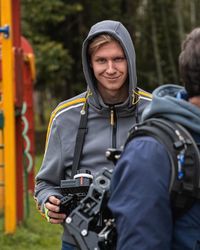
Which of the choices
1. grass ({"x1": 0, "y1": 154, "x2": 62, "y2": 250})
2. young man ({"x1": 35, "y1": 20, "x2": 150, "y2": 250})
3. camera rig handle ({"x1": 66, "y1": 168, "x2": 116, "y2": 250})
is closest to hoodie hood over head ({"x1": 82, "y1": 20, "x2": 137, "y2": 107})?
young man ({"x1": 35, "y1": 20, "x2": 150, "y2": 250})

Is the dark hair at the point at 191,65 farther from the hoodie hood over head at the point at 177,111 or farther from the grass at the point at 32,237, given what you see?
the grass at the point at 32,237

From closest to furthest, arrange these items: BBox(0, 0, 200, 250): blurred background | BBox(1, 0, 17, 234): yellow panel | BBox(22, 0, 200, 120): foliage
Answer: BBox(1, 0, 17, 234): yellow panel
BBox(0, 0, 200, 250): blurred background
BBox(22, 0, 200, 120): foliage

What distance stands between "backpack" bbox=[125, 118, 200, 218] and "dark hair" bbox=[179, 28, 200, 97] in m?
0.13

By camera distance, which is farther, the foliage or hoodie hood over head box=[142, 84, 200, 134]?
the foliage

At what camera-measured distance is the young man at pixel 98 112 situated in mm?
3115

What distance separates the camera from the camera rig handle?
7.32 feet

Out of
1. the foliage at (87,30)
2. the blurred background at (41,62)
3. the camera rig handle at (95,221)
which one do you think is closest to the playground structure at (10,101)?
the blurred background at (41,62)

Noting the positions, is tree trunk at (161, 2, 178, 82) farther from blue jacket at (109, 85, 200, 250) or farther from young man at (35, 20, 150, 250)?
blue jacket at (109, 85, 200, 250)

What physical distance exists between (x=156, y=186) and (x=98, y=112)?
4.08 feet

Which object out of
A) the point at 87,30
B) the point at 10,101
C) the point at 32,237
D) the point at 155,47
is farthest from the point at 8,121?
the point at 155,47

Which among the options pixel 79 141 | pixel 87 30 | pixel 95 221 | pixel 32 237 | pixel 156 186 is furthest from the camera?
pixel 87 30

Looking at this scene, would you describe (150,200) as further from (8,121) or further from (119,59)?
(8,121)

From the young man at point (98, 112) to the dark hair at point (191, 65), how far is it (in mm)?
1051

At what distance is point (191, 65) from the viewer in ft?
6.71
